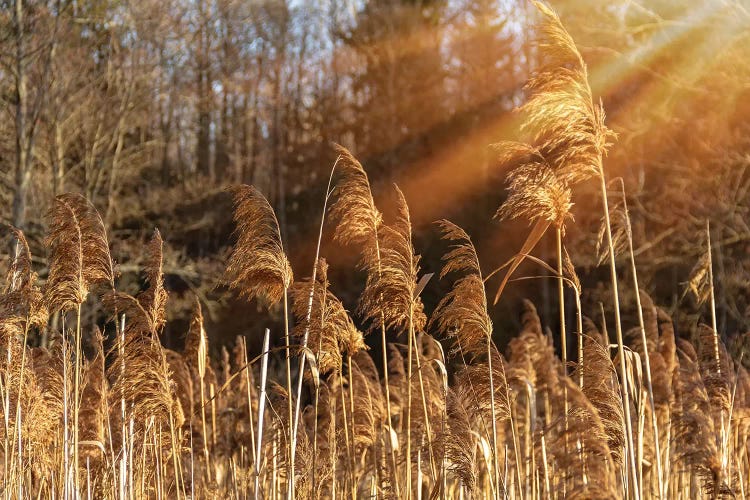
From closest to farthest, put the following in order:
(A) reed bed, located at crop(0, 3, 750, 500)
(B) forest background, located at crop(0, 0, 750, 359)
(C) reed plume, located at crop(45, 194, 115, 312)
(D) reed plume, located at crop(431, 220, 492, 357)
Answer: (A) reed bed, located at crop(0, 3, 750, 500)
(D) reed plume, located at crop(431, 220, 492, 357)
(C) reed plume, located at crop(45, 194, 115, 312)
(B) forest background, located at crop(0, 0, 750, 359)

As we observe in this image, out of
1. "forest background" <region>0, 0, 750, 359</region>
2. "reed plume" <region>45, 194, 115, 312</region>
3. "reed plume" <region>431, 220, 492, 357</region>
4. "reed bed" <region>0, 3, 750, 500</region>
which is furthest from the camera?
"forest background" <region>0, 0, 750, 359</region>

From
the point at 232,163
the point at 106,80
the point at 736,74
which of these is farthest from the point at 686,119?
the point at 232,163

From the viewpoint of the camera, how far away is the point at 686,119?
18.1 meters

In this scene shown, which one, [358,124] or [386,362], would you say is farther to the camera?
[358,124]

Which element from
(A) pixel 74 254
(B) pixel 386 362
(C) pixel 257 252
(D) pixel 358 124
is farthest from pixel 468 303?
(D) pixel 358 124

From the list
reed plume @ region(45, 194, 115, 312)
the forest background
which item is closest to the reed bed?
reed plume @ region(45, 194, 115, 312)

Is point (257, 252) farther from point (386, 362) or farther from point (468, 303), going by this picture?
point (468, 303)

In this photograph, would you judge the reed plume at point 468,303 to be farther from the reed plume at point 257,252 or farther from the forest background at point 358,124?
the forest background at point 358,124

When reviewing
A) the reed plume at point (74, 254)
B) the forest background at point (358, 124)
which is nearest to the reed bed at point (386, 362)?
the reed plume at point (74, 254)

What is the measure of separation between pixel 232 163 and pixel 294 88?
3.43 metres

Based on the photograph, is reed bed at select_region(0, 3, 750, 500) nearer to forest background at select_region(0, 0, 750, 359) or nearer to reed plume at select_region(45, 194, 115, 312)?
reed plume at select_region(45, 194, 115, 312)

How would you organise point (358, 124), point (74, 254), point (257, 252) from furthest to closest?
point (358, 124)
point (74, 254)
point (257, 252)

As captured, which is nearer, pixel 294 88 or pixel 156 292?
pixel 156 292

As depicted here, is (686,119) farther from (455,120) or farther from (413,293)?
(413,293)
